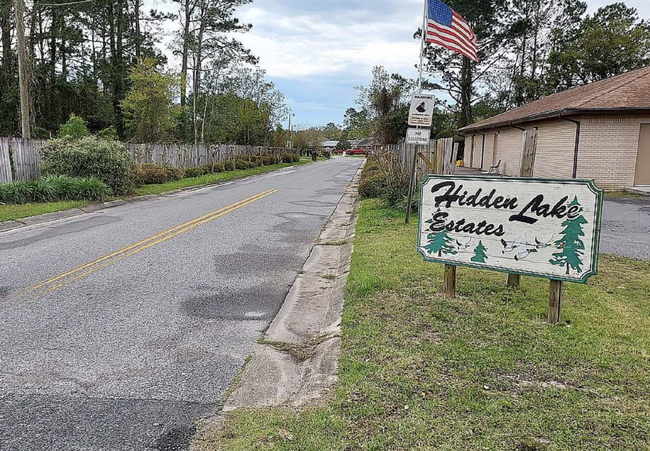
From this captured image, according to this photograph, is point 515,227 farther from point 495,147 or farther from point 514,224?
point 495,147

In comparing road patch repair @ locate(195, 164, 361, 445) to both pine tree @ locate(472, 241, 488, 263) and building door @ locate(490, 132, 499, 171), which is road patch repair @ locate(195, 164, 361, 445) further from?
building door @ locate(490, 132, 499, 171)

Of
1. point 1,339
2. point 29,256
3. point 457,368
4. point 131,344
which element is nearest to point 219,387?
point 131,344

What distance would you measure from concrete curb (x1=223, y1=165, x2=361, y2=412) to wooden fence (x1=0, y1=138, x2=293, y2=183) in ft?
39.7

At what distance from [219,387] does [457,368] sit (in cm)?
181

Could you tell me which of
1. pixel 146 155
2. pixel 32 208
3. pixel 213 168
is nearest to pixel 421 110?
pixel 32 208

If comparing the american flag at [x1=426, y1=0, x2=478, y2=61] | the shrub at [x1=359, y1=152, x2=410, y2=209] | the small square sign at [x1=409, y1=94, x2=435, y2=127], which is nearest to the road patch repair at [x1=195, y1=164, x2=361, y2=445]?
the small square sign at [x1=409, y1=94, x2=435, y2=127]

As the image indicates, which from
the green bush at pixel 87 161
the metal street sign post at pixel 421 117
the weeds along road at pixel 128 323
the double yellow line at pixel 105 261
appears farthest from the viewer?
the green bush at pixel 87 161

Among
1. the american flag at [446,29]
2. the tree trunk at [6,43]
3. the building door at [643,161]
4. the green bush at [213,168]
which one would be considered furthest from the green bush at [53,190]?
the building door at [643,161]

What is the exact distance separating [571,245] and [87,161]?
15.2 metres

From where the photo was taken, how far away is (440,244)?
16.2 feet

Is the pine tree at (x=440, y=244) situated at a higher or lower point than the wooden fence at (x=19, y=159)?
lower

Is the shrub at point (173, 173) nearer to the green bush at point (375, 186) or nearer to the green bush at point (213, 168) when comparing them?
the green bush at point (213, 168)

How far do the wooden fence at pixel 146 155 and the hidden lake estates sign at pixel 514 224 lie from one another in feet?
47.5

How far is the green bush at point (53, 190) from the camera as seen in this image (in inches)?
512
